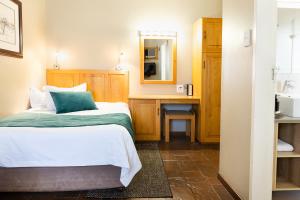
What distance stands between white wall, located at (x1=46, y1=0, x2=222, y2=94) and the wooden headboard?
0.20 metres

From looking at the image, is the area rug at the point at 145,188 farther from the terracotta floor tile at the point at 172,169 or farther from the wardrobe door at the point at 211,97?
the wardrobe door at the point at 211,97

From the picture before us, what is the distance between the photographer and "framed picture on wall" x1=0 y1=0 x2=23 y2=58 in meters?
3.24

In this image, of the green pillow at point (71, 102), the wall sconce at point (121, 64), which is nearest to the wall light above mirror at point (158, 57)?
the wall sconce at point (121, 64)

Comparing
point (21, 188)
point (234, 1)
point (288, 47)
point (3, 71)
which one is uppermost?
point (234, 1)

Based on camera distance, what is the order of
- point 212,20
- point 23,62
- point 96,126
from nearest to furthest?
point 96,126 → point 23,62 → point 212,20

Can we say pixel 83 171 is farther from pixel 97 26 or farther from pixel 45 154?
pixel 97 26

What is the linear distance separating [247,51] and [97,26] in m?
3.36

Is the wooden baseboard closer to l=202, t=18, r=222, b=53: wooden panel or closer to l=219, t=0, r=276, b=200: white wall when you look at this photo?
l=219, t=0, r=276, b=200: white wall

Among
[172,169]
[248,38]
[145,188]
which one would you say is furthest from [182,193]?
[248,38]

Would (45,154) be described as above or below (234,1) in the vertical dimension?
below

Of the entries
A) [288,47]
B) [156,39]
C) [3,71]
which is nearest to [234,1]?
[288,47]

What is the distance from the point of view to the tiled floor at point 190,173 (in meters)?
2.46

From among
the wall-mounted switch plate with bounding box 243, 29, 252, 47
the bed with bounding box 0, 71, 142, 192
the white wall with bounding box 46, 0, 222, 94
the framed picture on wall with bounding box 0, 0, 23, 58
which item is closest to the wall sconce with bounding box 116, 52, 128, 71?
the white wall with bounding box 46, 0, 222, 94

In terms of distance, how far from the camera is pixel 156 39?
A: 484 centimetres
